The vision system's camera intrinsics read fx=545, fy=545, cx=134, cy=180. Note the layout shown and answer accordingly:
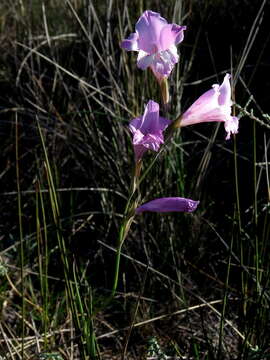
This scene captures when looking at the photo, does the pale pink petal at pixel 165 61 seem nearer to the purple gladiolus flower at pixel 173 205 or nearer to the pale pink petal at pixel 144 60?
the pale pink petal at pixel 144 60

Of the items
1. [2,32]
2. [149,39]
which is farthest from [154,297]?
[2,32]

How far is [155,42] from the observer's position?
885 millimetres

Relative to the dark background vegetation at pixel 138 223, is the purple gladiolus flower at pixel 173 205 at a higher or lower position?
higher

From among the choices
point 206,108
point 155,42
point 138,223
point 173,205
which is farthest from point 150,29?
point 138,223

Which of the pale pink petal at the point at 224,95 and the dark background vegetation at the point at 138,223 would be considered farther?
the dark background vegetation at the point at 138,223

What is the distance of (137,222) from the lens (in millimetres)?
1766

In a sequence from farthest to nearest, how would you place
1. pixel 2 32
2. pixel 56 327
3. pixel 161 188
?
pixel 2 32, pixel 161 188, pixel 56 327

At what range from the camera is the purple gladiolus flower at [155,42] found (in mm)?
873

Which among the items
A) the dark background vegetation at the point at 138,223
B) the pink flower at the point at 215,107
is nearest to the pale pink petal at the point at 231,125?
the pink flower at the point at 215,107

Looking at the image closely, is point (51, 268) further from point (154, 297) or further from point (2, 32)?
point (2, 32)

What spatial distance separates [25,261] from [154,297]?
0.44m

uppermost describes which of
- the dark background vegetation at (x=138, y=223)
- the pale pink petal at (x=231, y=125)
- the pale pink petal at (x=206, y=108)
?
the pale pink petal at (x=206, y=108)

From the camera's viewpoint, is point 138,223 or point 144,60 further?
point 138,223

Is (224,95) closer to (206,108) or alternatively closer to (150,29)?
(206,108)
